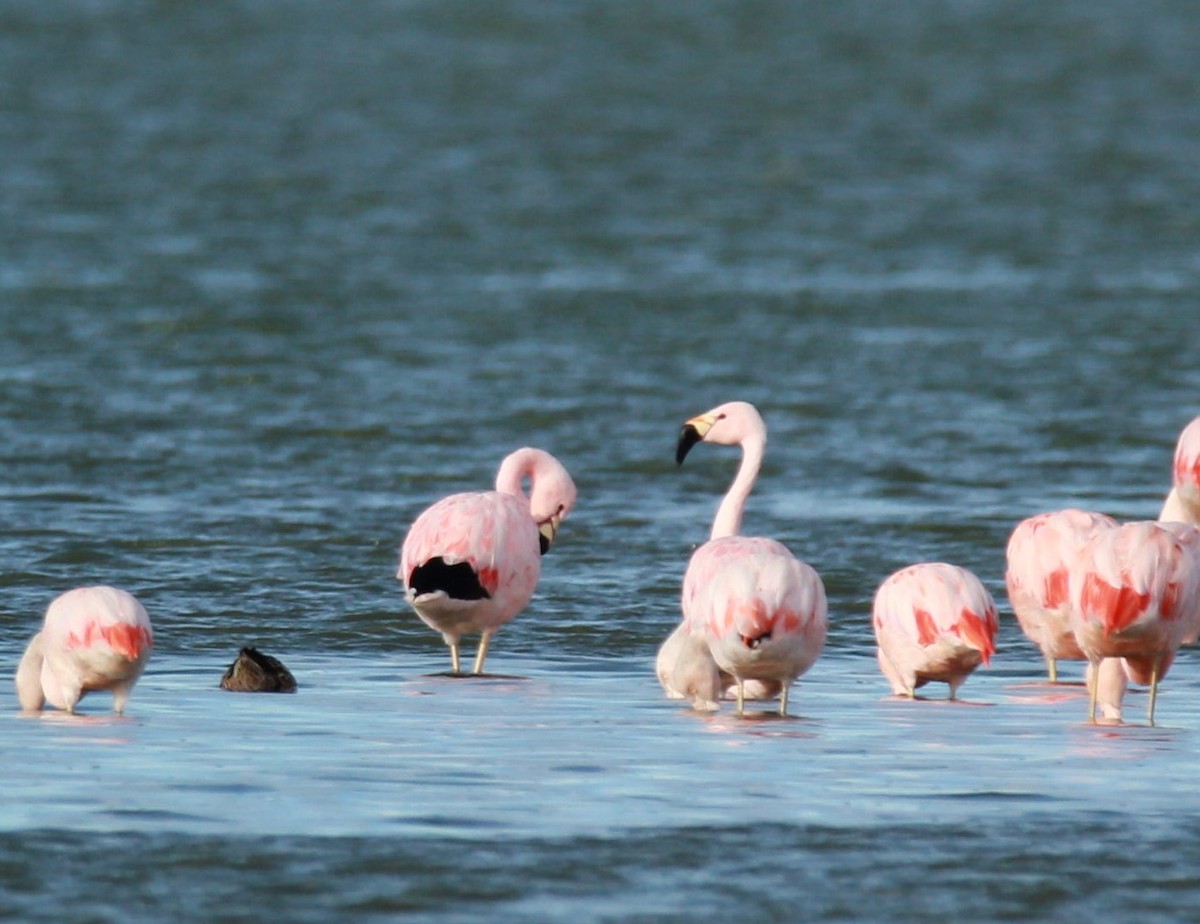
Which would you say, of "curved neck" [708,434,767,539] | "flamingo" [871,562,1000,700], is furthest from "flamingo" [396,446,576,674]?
"flamingo" [871,562,1000,700]

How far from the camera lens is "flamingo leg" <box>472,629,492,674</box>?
31.1 ft

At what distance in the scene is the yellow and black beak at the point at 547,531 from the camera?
400 inches

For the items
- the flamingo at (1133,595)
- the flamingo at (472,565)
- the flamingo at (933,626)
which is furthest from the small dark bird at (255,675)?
the flamingo at (1133,595)

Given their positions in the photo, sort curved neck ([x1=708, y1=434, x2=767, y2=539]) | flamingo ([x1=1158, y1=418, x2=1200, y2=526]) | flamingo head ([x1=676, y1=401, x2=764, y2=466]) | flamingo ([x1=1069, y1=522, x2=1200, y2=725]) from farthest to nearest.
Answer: flamingo head ([x1=676, y1=401, x2=764, y2=466])
curved neck ([x1=708, y1=434, x2=767, y2=539])
flamingo ([x1=1158, y1=418, x2=1200, y2=526])
flamingo ([x1=1069, y1=522, x2=1200, y2=725])

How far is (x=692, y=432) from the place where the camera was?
10.7 m

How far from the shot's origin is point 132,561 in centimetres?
1134

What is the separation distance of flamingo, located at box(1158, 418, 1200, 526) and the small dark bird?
126 inches

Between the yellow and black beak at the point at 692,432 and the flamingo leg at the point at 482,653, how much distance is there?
127 centimetres

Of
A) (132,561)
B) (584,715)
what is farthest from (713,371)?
(584,715)

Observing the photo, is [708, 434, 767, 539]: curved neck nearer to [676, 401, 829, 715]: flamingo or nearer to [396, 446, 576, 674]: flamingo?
[396, 446, 576, 674]: flamingo

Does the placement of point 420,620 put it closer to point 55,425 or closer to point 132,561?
point 132,561

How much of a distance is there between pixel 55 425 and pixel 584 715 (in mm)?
7588

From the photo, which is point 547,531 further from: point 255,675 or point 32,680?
point 32,680

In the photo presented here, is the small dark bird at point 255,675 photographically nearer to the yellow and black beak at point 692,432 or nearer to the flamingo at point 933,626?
the flamingo at point 933,626
